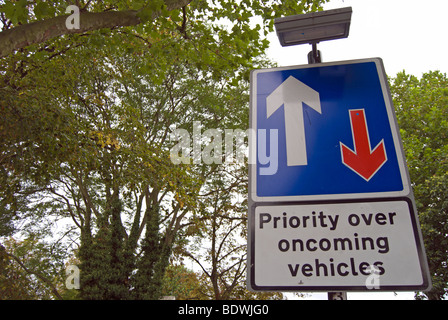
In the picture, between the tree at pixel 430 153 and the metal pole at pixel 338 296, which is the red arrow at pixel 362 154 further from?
the tree at pixel 430 153

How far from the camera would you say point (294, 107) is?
5.40 feet

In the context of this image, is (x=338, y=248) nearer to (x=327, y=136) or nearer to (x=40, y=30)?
(x=327, y=136)

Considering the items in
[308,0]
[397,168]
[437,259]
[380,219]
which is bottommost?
[380,219]

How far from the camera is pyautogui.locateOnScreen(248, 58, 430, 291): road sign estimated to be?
49.4 inches

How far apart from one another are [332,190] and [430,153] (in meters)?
16.3

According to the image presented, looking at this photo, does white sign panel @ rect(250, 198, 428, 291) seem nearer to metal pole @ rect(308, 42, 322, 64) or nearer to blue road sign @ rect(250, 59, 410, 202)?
blue road sign @ rect(250, 59, 410, 202)

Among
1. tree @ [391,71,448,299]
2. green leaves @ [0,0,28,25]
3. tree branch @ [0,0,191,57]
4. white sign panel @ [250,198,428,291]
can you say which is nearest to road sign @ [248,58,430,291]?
white sign panel @ [250,198,428,291]

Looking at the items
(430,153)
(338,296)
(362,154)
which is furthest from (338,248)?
(430,153)

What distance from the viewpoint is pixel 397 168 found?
1392 mm

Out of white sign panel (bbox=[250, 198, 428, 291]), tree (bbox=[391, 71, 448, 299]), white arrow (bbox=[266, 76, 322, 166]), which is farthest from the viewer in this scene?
tree (bbox=[391, 71, 448, 299])
